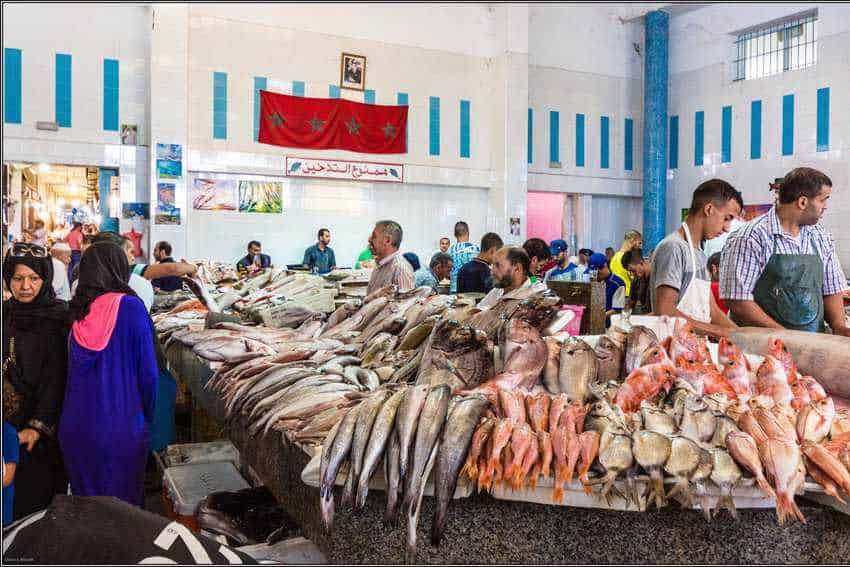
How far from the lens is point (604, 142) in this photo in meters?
18.5

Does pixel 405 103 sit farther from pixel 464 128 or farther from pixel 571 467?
pixel 571 467

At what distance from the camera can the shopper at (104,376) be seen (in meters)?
3.63

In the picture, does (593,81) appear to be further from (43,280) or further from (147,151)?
(43,280)

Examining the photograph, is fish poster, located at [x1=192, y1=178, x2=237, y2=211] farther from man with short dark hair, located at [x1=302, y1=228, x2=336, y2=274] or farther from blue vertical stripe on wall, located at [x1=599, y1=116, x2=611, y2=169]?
blue vertical stripe on wall, located at [x1=599, y1=116, x2=611, y2=169]

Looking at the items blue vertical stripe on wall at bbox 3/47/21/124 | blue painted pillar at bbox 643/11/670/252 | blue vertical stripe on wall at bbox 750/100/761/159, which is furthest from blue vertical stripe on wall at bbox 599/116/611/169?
blue vertical stripe on wall at bbox 3/47/21/124

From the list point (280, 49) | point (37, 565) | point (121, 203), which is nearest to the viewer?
point (37, 565)

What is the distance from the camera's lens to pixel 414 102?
15930 millimetres

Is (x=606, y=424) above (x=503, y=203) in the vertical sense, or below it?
below

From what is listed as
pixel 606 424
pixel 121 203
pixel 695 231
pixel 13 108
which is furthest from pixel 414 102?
pixel 606 424

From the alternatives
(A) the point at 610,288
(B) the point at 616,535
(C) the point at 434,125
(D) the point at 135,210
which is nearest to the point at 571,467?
(B) the point at 616,535

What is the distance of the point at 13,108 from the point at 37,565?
13015 mm

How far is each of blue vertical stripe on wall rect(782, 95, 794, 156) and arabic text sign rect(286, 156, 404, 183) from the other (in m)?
8.30

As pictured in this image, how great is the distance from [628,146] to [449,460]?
1801cm

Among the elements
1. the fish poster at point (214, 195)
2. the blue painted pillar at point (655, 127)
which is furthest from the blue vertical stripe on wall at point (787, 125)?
the fish poster at point (214, 195)
